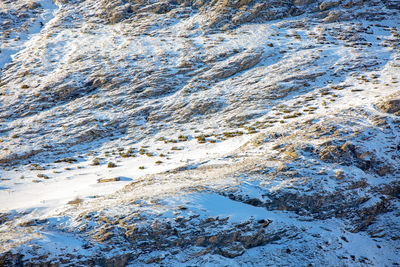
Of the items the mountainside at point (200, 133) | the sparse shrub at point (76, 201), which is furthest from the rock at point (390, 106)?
the sparse shrub at point (76, 201)

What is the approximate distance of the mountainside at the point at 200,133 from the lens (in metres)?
9.95

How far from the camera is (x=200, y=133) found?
23.2 meters

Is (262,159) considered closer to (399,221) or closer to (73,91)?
(399,221)

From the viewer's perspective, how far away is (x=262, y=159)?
1451 centimetres

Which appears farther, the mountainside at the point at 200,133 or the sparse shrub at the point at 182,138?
the sparse shrub at the point at 182,138

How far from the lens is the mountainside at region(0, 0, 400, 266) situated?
32.6ft

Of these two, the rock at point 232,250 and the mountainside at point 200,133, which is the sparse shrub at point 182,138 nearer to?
the mountainside at point 200,133

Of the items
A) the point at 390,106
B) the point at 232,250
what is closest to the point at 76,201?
the point at 232,250

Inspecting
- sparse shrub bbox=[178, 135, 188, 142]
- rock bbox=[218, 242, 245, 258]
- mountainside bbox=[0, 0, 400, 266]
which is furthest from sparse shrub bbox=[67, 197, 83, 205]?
sparse shrub bbox=[178, 135, 188, 142]

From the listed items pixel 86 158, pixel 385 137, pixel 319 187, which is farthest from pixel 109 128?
pixel 385 137

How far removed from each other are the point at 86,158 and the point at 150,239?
1452 centimetres

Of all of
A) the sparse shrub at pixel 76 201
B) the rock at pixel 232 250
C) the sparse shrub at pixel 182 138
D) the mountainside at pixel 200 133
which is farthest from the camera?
the sparse shrub at pixel 182 138

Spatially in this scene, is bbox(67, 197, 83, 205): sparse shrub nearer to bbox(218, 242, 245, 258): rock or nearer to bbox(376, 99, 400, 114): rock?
bbox(218, 242, 245, 258): rock

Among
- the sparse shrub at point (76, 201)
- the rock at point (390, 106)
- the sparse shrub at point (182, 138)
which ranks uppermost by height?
the sparse shrub at point (76, 201)
